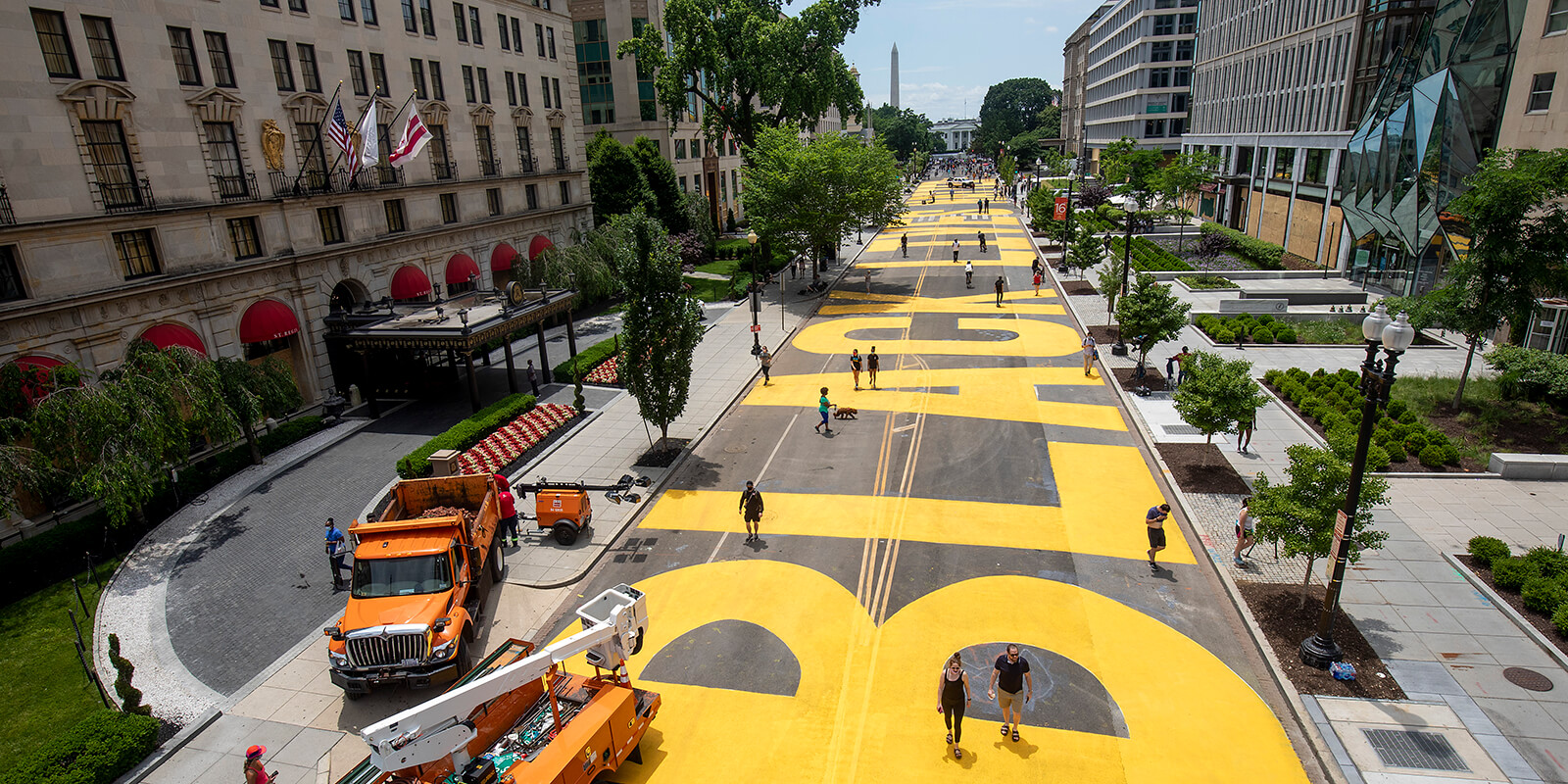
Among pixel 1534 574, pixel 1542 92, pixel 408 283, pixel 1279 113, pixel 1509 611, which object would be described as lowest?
pixel 1509 611

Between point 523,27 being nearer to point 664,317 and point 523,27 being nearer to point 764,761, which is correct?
point 664,317

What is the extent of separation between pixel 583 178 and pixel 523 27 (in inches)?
377

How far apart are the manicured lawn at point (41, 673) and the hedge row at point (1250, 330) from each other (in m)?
36.6

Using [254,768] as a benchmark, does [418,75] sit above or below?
above

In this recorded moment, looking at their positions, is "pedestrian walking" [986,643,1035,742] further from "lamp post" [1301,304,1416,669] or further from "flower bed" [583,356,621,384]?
"flower bed" [583,356,621,384]

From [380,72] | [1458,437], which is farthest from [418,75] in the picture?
[1458,437]

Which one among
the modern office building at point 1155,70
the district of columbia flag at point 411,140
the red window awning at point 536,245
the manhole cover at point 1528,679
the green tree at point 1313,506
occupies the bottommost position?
the manhole cover at point 1528,679

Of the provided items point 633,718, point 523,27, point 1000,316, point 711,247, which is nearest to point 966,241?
point 711,247

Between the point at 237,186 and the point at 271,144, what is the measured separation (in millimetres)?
2169

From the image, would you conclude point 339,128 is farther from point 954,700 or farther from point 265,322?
point 954,700

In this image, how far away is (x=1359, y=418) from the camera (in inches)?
909

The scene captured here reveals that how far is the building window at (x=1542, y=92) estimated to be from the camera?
2711cm

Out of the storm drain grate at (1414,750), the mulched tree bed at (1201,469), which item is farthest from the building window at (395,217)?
the storm drain grate at (1414,750)

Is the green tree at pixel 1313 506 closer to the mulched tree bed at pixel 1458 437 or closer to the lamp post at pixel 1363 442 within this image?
the lamp post at pixel 1363 442
